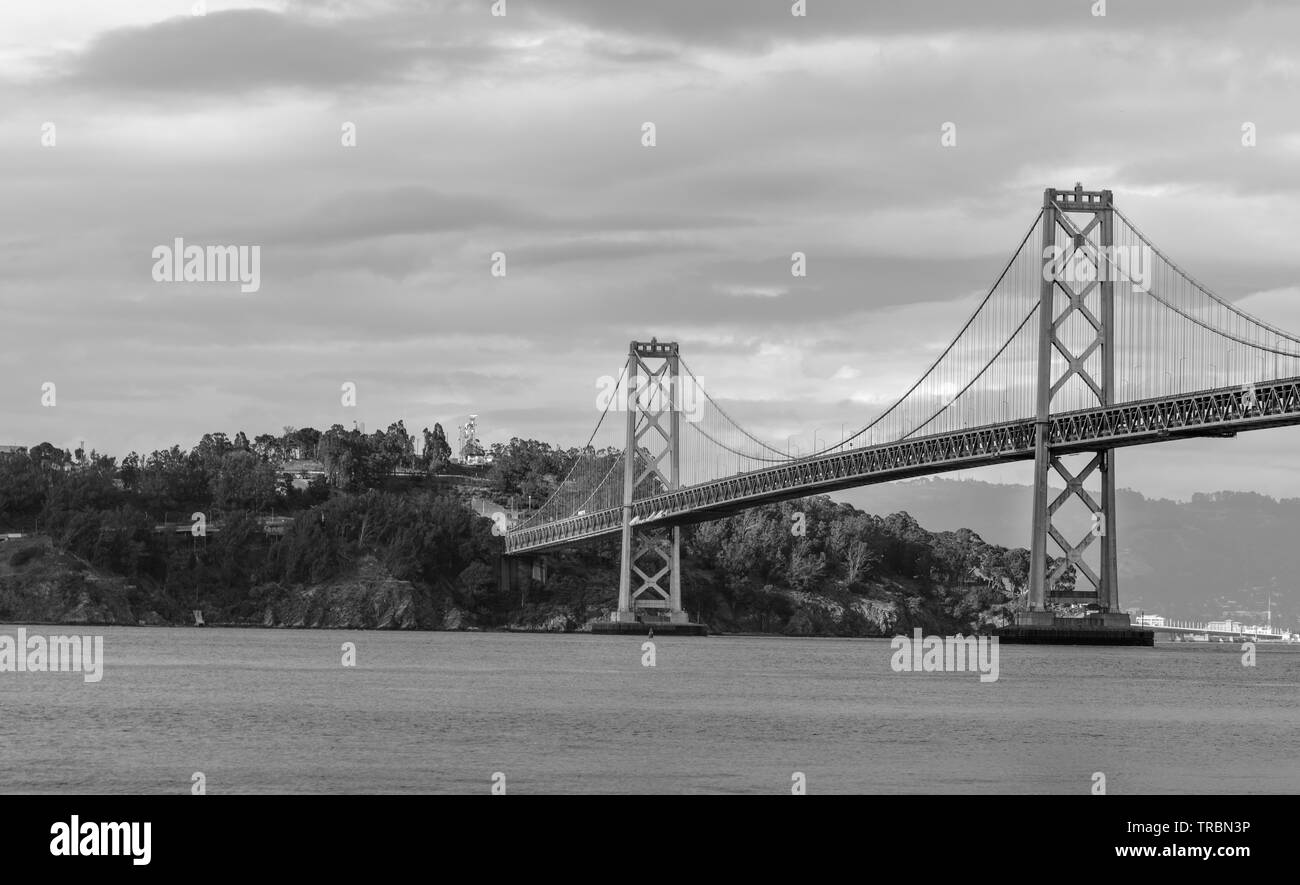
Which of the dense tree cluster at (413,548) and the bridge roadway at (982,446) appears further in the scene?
the dense tree cluster at (413,548)

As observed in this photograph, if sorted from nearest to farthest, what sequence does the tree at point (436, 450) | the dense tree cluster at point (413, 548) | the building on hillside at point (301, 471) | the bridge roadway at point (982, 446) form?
the bridge roadway at point (982, 446), the dense tree cluster at point (413, 548), the building on hillside at point (301, 471), the tree at point (436, 450)

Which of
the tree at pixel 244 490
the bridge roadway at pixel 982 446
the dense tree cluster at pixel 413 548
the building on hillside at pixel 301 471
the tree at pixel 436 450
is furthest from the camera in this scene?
the tree at pixel 436 450

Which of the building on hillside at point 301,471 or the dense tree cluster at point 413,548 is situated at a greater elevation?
the building on hillside at point 301,471

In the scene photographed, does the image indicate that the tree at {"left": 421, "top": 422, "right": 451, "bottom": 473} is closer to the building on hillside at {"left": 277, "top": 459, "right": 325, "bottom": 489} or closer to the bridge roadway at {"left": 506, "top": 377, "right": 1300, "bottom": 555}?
the building on hillside at {"left": 277, "top": 459, "right": 325, "bottom": 489}

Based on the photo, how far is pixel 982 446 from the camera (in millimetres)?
76188

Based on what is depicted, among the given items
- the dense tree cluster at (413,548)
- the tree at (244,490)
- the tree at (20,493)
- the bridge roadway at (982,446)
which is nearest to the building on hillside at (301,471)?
the dense tree cluster at (413,548)

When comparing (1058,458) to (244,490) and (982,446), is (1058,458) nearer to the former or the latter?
(982,446)

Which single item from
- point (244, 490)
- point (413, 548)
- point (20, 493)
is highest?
point (244, 490)

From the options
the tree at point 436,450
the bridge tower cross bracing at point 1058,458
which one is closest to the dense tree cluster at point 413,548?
the tree at point 436,450

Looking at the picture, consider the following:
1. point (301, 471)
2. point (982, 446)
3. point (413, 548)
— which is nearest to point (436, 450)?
point (301, 471)

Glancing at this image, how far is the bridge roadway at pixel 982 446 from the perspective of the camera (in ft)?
211

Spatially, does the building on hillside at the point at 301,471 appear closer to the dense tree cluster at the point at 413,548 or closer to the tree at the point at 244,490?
the dense tree cluster at the point at 413,548
